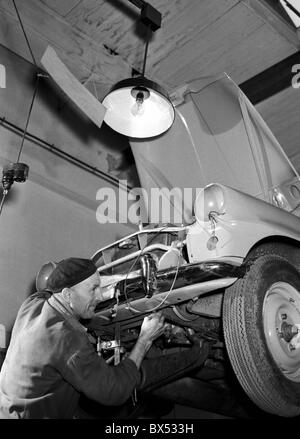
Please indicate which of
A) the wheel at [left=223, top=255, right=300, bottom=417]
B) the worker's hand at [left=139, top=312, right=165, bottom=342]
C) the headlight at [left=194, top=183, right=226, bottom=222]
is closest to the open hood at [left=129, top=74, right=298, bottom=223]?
the headlight at [left=194, top=183, right=226, bottom=222]

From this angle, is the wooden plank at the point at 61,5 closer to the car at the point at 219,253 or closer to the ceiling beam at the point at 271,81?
the car at the point at 219,253

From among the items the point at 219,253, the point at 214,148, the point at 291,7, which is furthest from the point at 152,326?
the point at 291,7

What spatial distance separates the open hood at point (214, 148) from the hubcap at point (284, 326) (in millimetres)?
864

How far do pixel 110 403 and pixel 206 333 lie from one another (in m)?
0.90

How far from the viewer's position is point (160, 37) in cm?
548

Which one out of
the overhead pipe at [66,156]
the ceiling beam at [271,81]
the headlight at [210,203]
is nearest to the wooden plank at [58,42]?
the overhead pipe at [66,156]

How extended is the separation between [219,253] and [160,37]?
3.70m

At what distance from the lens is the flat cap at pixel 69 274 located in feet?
8.18

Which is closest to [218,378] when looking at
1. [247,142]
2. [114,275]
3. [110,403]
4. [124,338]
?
[124,338]

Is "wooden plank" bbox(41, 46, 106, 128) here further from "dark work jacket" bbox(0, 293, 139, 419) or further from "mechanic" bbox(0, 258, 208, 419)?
"dark work jacket" bbox(0, 293, 139, 419)

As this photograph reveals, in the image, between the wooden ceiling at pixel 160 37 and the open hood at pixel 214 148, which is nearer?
the open hood at pixel 214 148

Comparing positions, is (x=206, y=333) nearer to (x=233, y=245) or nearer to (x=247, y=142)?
(x=233, y=245)

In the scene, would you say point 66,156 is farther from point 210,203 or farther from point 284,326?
point 284,326

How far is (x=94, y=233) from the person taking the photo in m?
6.16
